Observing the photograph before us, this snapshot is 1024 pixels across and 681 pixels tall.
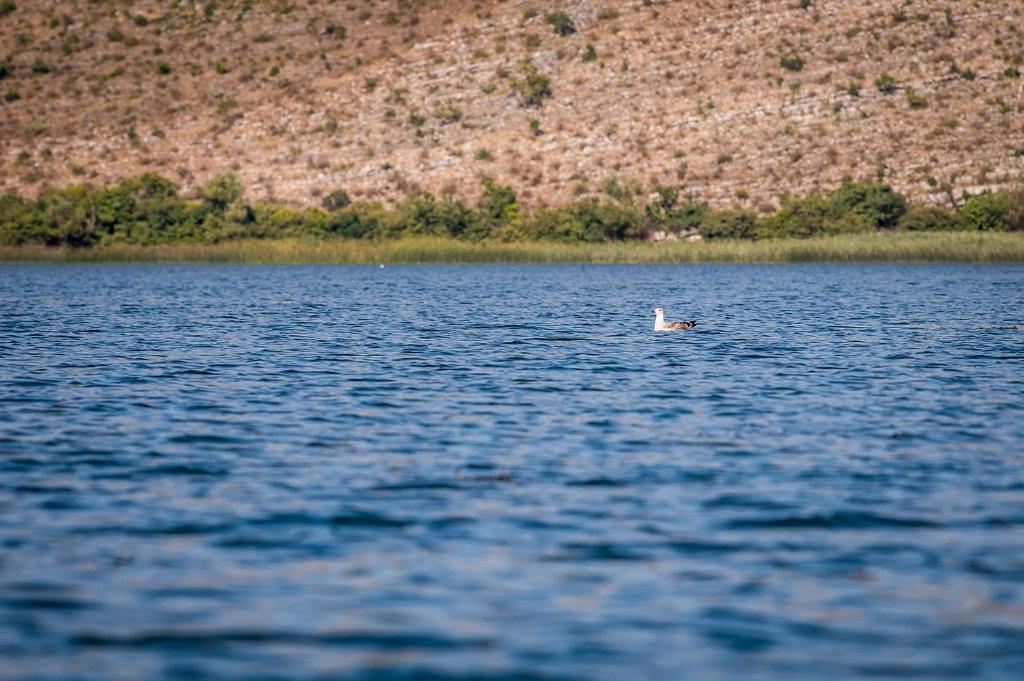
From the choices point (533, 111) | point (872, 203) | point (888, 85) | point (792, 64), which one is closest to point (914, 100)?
point (888, 85)

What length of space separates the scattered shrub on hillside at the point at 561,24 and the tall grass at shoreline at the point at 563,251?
4082 centimetres

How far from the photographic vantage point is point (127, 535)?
14.4 meters

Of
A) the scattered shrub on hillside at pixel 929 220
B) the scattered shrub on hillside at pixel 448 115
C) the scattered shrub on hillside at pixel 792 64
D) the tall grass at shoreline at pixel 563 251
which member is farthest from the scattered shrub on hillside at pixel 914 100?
the scattered shrub on hillside at pixel 448 115

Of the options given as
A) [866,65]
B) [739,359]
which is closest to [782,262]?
[866,65]

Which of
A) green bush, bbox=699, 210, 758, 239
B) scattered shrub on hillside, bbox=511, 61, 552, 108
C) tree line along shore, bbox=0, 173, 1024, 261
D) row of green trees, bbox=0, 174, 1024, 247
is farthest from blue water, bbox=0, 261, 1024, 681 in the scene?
scattered shrub on hillside, bbox=511, 61, 552, 108

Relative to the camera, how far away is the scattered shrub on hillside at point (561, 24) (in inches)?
5266

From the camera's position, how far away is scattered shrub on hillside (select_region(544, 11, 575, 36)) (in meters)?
134

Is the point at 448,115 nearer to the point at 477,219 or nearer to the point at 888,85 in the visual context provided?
the point at 477,219

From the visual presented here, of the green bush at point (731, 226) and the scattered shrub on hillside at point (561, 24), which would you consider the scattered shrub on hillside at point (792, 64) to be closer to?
the scattered shrub on hillside at point (561, 24)

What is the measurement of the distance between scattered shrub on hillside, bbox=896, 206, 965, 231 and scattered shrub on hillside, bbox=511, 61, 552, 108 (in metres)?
35.3

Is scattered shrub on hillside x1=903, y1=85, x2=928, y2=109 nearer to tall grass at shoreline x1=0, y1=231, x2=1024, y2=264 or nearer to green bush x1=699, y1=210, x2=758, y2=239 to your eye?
green bush x1=699, y1=210, x2=758, y2=239

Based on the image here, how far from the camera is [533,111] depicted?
124562 mm

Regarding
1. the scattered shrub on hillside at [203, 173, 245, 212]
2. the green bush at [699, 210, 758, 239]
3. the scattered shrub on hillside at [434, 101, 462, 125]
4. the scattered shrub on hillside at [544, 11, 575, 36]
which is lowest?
the green bush at [699, 210, 758, 239]

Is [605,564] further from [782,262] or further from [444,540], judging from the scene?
[782,262]
